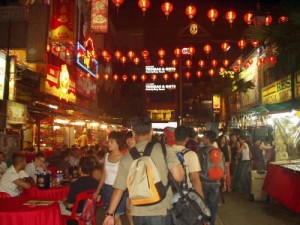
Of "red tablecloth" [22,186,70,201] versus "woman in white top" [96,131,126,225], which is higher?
"woman in white top" [96,131,126,225]

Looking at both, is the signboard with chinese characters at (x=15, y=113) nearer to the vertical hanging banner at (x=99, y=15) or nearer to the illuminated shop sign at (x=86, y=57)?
the vertical hanging banner at (x=99, y=15)

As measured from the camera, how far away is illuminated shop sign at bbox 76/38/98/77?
25.6m

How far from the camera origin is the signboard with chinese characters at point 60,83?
60.4 feet

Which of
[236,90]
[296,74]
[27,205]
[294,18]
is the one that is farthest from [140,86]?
[27,205]

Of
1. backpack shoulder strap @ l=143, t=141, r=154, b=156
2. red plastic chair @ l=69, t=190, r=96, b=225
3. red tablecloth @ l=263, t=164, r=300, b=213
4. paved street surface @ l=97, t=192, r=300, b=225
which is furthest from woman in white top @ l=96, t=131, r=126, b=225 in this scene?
red tablecloth @ l=263, t=164, r=300, b=213

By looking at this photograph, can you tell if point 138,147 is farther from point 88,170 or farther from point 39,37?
point 39,37

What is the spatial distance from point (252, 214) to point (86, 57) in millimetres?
20085

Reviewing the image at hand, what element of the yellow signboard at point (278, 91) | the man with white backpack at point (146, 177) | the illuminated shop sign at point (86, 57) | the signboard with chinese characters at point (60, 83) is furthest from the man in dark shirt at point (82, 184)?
the illuminated shop sign at point (86, 57)

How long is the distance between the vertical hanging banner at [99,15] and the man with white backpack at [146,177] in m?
16.4

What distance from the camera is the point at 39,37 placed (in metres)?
14.3

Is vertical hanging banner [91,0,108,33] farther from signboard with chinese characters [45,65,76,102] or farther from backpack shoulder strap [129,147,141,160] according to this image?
backpack shoulder strap [129,147,141,160]

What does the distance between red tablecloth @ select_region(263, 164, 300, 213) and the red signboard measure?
17.1 m


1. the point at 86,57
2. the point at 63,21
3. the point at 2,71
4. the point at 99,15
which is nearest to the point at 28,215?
the point at 2,71

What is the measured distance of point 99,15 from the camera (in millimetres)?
20234
